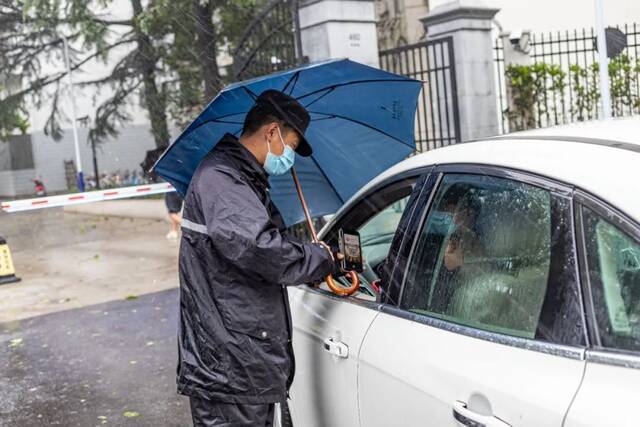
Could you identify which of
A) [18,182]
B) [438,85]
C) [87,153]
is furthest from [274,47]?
[18,182]

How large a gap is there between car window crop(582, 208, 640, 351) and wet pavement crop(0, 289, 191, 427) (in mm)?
3631

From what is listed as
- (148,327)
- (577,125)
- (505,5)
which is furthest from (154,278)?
(505,5)

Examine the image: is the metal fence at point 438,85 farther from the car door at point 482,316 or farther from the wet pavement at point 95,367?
the car door at point 482,316

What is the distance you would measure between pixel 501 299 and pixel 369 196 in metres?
1.06

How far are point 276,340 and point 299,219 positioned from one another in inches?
47.3

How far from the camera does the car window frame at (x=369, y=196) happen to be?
8.93 feet

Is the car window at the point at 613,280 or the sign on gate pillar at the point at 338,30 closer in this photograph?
the car window at the point at 613,280

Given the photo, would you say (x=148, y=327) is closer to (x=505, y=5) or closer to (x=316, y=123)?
(x=316, y=123)

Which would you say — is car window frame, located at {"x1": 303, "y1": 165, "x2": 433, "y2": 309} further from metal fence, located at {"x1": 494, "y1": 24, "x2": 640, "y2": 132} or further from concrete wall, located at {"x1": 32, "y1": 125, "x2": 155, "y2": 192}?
concrete wall, located at {"x1": 32, "y1": 125, "x2": 155, "y2": 192}

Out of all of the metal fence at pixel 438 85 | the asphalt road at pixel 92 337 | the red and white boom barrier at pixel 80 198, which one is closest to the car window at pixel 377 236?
the asphalt road at pixel 92 337

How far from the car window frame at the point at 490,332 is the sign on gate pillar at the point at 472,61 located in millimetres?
6971

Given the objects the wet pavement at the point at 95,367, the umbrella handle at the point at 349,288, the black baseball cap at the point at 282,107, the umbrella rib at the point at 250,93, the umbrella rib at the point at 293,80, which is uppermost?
the umbrella rib at the point at 293,80

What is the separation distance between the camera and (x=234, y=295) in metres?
2.84

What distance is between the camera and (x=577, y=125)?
8.73 feet
